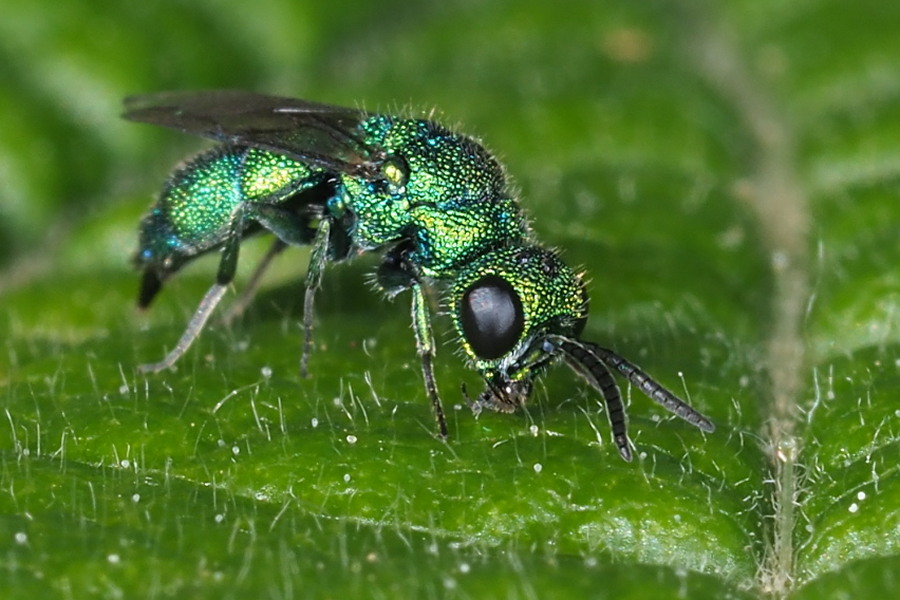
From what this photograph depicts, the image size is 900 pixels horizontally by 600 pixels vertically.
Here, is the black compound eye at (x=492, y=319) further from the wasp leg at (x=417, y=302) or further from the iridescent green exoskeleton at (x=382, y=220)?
the wasp leg at (x=417, y=302)

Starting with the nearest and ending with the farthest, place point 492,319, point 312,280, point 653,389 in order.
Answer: point 653,389
point 492,319
point 312,280

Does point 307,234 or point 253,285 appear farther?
point 253,285

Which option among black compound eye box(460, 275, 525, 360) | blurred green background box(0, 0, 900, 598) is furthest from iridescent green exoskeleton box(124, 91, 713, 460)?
blurred green background box(0, 0, 900, 598)

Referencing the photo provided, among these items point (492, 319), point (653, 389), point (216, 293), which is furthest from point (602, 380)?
point (216, 293)

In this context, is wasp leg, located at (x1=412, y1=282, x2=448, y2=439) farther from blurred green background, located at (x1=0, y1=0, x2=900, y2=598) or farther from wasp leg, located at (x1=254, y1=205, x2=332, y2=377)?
wasp leg, located at (x1=254, y1=205, x2=332, y2=377)

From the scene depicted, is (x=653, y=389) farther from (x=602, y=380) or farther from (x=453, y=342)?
(x=453, y=342)

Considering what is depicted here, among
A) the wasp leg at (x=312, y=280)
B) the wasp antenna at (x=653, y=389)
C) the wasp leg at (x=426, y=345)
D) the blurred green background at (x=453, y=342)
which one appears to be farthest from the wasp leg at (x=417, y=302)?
the wasp antenna at (x=653, y=389)

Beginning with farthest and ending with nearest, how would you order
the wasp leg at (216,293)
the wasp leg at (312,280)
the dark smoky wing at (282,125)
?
the dark smoky wing at (282,125) → the wasp leg at (216,293) → the wasp leg at (312,280)
